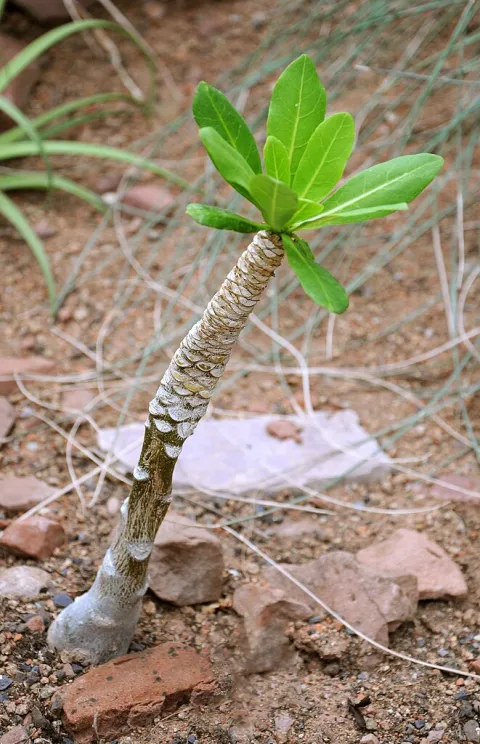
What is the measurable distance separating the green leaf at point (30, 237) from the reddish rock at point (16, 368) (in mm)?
221

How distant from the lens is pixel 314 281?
0.77 metres

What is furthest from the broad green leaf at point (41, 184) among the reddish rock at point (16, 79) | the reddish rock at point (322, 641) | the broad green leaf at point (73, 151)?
the reddish rock at point (322, 641)

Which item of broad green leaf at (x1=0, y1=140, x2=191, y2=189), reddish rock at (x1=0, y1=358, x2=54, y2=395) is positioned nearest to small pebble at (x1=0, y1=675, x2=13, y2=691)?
reddish rock at (x1=0, y1=358, x2=54, y2=395)

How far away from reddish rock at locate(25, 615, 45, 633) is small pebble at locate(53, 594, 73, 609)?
1.8 inches

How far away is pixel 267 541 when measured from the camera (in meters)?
1.38

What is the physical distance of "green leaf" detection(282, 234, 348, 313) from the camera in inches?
29.7

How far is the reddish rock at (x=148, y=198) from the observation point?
2197 mm

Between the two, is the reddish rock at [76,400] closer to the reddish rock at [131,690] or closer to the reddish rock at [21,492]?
the reddish rock at [21,492]

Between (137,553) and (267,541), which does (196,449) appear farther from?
(137,553)

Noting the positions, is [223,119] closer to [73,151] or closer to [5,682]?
[5,682]

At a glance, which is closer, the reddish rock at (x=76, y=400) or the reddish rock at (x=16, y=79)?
the reddish rock at (x=76, y=400)

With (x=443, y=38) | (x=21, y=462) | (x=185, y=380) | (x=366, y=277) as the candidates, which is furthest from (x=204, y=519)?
(x=443, y=38)

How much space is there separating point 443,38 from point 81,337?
1.48 metres

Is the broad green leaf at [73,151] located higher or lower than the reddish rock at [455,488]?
higher
